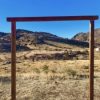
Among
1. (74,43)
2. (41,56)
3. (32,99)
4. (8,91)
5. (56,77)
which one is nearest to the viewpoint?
(32,99)

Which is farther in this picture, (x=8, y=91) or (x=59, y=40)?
(x=59, y=40)

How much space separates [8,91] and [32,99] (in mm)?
1248

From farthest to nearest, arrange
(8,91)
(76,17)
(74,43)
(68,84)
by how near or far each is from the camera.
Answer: (74,43), (68,84), (8,91), (76,17)

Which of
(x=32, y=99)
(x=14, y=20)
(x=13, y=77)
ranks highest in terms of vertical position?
(x=14, y=20)

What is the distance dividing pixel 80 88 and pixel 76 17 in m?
4.06

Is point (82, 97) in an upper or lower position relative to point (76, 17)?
lower

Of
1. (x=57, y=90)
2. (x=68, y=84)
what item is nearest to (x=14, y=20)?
(x=57, y=90)

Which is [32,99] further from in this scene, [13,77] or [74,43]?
[74,43]

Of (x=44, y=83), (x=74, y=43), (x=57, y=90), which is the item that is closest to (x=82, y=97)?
(x=57, y=90)

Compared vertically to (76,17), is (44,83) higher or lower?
lower

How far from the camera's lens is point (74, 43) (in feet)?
307

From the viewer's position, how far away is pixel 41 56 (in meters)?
47.9

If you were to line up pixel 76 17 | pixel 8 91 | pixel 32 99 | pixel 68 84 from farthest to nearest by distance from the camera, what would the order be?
1. pixel 68 84
2. pixel 8 91
3. pixel 32 99
4. pixel 76 17

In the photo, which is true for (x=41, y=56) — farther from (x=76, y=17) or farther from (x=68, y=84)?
(x=76, y=17)
